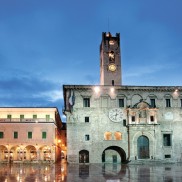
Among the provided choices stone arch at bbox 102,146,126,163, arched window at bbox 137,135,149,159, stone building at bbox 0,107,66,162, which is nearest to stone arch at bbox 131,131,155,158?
arched window at bbox 137,135,149,159

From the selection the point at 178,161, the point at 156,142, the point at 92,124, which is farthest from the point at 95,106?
the point at 178,161

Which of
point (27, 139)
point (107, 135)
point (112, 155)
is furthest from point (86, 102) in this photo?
point (27, 139)

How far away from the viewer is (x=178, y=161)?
57312mm

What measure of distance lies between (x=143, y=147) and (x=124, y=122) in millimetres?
5735

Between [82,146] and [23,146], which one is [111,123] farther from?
[23,146]

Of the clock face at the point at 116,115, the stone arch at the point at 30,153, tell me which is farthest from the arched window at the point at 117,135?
the stone arch at the point at 30,153

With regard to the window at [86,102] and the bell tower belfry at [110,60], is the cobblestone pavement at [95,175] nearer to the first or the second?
the window at [86,102]

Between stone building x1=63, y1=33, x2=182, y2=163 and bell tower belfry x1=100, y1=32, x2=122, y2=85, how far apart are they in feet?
31.6

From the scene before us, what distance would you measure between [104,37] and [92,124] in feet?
75.0

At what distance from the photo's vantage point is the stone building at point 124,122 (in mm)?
56469

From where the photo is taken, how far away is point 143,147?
5697cm

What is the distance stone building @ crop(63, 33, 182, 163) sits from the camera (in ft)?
185

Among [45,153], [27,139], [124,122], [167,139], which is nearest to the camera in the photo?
[124,122]

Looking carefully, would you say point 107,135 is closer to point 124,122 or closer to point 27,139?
point 124,122
